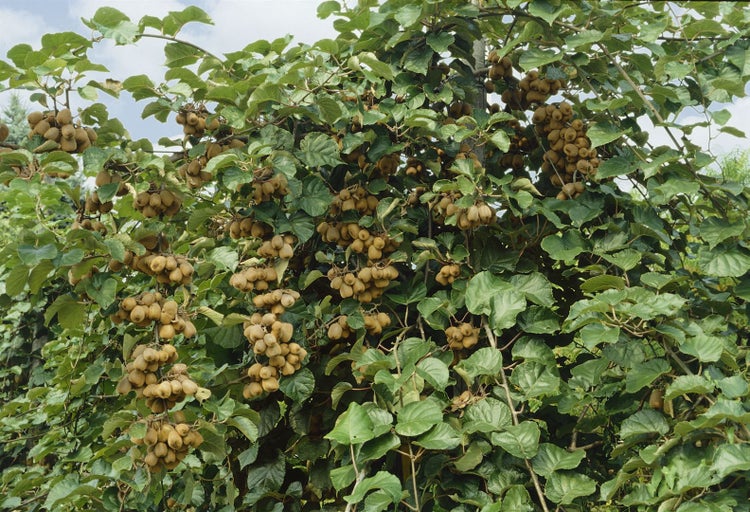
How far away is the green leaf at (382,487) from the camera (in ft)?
4.82

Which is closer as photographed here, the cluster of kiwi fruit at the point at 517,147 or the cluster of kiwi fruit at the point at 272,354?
the cluster of kiwi fruit at the point at 272,354

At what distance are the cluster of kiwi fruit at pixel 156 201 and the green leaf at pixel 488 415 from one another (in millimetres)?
908

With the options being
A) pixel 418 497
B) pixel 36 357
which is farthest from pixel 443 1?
pixel 36 357

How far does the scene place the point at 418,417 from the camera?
1600 millimetres

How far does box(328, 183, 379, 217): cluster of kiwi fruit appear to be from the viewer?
76.2 inches

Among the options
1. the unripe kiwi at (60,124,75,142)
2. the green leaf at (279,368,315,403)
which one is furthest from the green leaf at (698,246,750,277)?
the unripe kiwi at (60,124,75,142)

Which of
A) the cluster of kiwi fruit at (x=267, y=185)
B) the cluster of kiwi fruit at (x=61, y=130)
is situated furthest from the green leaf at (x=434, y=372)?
the cluster of kiwi fruit at (x=61, y=130)

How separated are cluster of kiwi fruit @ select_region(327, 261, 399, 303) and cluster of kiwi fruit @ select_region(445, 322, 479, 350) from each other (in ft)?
0.68

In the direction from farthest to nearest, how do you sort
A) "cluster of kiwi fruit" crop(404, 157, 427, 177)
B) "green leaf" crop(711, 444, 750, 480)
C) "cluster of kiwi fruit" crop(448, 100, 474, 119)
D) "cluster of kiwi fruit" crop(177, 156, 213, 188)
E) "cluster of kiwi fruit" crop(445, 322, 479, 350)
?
1. "cluster of kiwi fruit" crop(448, 100, 474, 119)
2. "cluster of kiwi fruit" crop(404, 157, 427, 177)
3. "cluster of kiwi fruit" crop(177, 156, 213, 188)
4. "cluster of kiwi fruit" crop(445, 322, 479, 350)
5. "green leaf" crop(711, 444, 750, 480)

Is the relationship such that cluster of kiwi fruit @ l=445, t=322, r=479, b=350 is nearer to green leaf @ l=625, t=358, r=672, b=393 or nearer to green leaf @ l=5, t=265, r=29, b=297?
green leaf @ l=625, t=358, r=672, b=393

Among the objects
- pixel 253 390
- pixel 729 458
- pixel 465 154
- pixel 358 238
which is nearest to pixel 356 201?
pixel 358 238

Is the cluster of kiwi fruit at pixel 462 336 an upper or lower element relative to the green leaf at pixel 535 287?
upper

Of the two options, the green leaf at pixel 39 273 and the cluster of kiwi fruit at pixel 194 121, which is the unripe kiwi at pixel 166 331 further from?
the cluster of kiwi fruit at pixel 194 121

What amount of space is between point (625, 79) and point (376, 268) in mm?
891
